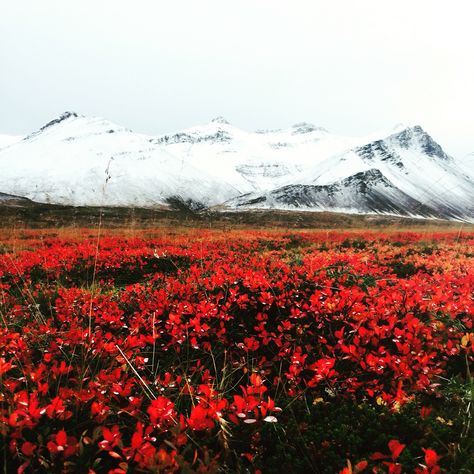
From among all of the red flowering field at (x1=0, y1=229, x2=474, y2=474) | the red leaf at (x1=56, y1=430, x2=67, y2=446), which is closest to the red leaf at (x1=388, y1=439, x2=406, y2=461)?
the red flowering field at (x1=0, y1=229, x2=474, y2=474)

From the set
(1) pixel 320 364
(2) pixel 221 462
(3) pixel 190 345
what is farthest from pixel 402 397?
(3) pixel 190 345

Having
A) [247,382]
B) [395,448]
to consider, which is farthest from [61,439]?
[247,382]

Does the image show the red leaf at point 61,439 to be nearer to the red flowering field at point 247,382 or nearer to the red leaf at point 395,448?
the red flowering field at point 247,382

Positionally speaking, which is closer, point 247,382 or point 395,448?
point 395,448

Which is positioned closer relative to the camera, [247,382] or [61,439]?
[61,439]

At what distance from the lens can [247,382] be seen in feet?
13.0

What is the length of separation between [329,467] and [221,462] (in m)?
0.74

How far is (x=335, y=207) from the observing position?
17825cm

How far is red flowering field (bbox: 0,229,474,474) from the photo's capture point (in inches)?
97.1

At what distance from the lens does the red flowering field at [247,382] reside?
2467 mm

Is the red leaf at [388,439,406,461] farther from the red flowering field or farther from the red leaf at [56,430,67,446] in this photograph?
the red leaf at [56,430,67,446]

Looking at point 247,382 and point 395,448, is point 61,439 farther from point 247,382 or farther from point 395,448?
point 247,382

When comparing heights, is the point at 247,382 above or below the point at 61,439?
below

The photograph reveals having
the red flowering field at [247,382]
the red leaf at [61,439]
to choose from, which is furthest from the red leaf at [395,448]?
the red leaf at [61,439]
